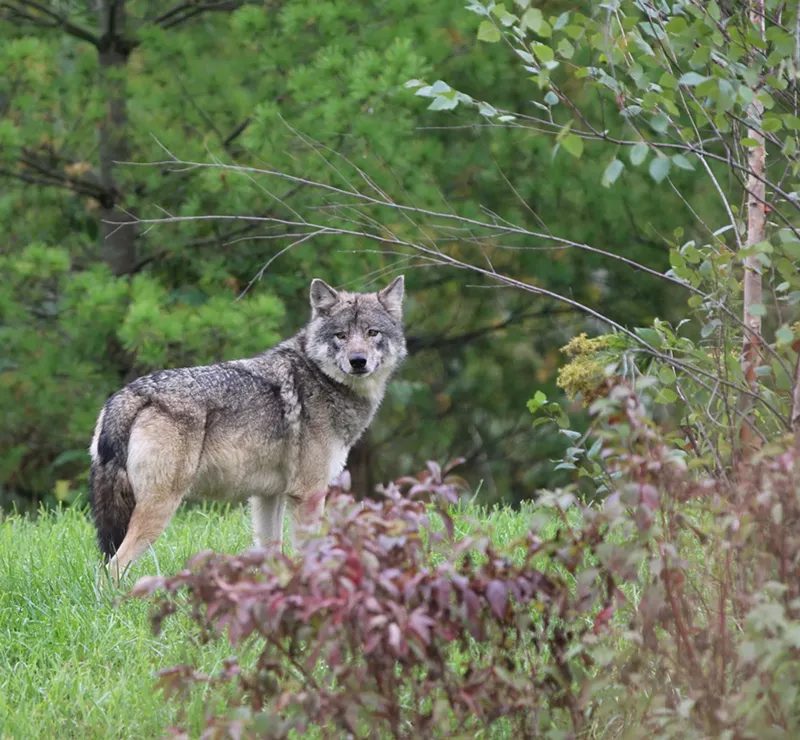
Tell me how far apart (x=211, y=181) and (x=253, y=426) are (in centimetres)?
390

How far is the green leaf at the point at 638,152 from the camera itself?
3219 mm

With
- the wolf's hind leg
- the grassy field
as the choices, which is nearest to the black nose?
the grassy field

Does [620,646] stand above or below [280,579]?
below

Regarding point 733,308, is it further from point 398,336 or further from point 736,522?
point 398,336

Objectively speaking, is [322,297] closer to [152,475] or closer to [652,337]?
[152,475]

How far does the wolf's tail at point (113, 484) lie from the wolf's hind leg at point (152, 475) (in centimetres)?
5

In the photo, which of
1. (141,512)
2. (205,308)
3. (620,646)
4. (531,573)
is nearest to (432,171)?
(205,308)

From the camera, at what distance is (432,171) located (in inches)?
460

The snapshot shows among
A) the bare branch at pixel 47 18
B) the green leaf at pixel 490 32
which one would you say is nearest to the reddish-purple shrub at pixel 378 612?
the green leaf at pixel 490 32

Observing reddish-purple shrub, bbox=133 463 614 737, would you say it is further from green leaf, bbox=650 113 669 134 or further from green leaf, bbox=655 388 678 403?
green leaf, bbox=650 113 669 134

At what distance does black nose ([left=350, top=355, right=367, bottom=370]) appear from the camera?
7.06 meters

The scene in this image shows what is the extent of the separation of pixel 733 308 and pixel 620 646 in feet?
4.72

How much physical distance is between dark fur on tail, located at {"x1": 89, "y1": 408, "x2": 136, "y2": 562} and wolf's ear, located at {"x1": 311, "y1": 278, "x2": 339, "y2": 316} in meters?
1.95

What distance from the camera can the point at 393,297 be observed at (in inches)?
307
